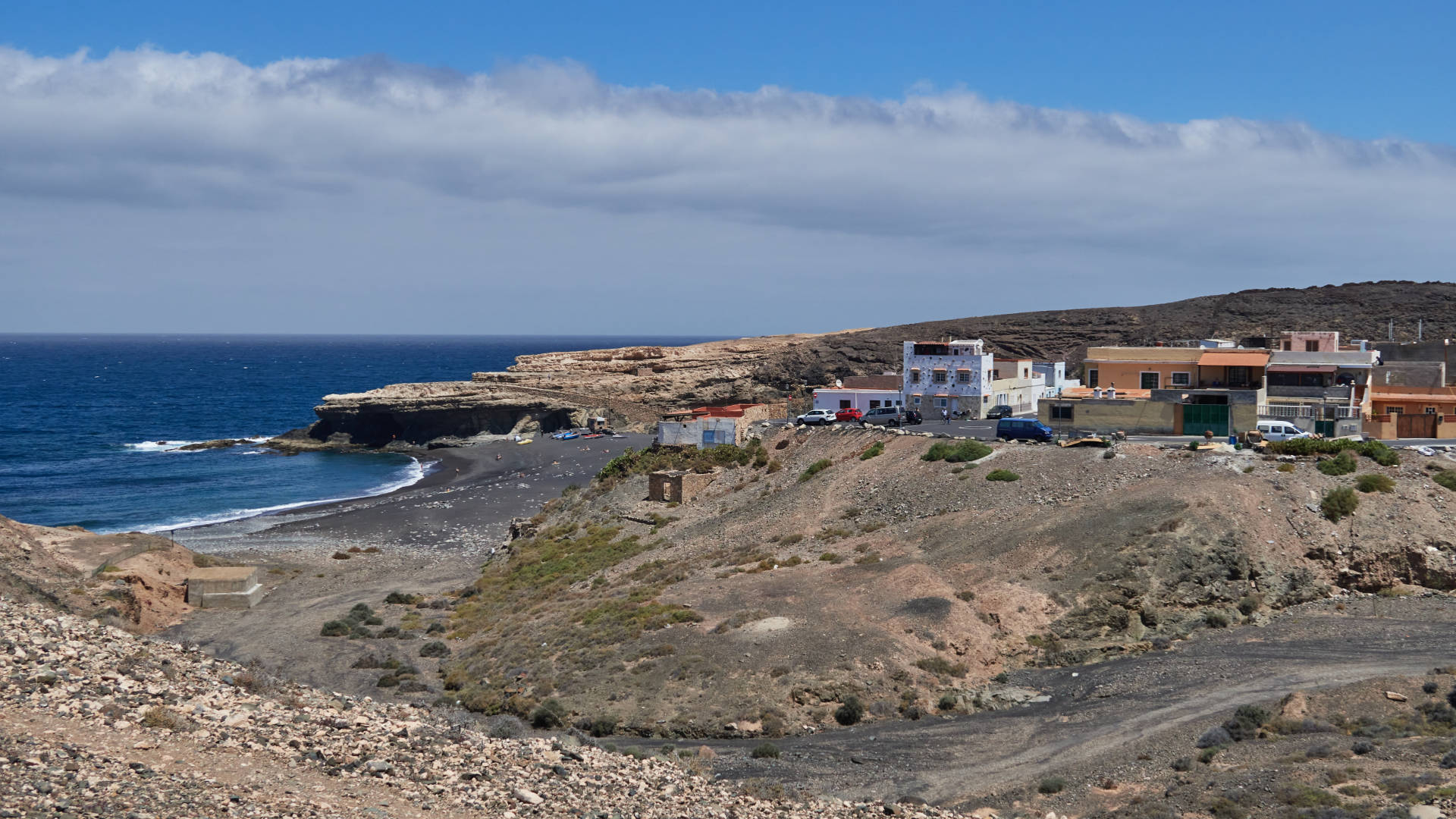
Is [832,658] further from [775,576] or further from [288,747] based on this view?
[288,747]

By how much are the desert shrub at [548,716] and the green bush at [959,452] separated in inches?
843

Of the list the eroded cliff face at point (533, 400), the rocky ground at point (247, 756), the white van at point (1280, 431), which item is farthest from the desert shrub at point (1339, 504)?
the eroded cliff face at point (533, 400)

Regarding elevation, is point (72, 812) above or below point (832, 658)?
above

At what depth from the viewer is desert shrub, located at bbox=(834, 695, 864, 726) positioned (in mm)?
26609

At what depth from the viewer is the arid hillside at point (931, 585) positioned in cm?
2819

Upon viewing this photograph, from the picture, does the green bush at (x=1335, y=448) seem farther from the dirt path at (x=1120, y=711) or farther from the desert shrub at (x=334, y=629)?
the desert shrub at (x=334, y=629)

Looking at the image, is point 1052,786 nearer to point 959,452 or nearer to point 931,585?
point 931,585

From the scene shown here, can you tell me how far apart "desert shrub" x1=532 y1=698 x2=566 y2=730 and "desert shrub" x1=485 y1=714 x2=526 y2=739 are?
1.12ft

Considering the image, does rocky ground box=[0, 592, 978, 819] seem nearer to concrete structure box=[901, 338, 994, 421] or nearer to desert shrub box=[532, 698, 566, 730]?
desert shrub box=[532, 698, 566, 730]

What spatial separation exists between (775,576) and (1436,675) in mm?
18175

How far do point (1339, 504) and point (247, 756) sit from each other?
1259 inches

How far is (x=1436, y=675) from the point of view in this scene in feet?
77.8

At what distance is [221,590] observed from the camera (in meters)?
41.9

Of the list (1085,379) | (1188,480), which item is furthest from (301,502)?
(1188,480)
